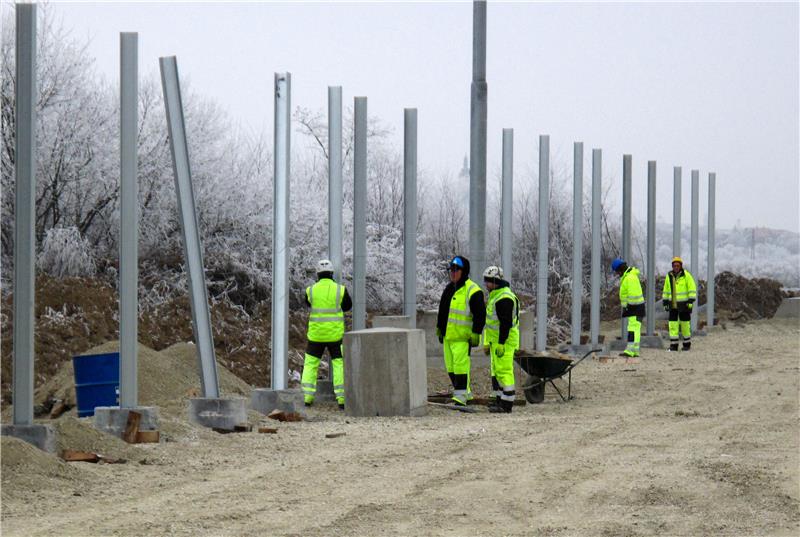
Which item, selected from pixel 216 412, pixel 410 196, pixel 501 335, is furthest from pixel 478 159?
pixel 216 412

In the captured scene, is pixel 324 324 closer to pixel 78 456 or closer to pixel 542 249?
pixel 78 456

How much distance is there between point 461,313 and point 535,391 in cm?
233

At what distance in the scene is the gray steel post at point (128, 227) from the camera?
12.6 meters

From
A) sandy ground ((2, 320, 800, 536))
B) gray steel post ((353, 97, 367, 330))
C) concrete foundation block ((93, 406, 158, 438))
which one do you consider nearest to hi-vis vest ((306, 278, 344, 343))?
sandy ground ((2, 320, 800, 536))

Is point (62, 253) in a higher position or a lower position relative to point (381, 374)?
higher

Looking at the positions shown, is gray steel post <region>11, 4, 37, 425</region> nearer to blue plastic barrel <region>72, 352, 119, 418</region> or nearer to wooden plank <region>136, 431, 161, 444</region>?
wooden plank <region>136, 431, 161, 444</region>

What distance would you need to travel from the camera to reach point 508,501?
953cm

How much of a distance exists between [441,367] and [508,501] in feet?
42.5

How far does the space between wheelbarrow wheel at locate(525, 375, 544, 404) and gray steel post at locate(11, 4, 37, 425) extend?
907 cm

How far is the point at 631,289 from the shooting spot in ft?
88.2

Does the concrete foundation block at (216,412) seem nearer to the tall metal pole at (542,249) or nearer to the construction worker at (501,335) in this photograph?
the construction worker at (501,335)

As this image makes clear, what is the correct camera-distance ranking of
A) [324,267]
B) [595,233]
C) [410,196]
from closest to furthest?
[324,267], [410,196], [595,233]

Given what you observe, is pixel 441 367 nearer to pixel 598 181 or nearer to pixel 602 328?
pixel 598 181

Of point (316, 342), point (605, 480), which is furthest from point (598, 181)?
point (605, 480)
